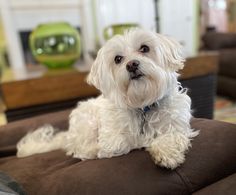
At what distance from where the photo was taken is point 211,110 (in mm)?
1852

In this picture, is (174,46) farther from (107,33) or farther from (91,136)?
(107,33)

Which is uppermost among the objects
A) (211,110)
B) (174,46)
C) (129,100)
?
(174,46)

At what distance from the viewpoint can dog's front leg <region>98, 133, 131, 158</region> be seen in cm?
89

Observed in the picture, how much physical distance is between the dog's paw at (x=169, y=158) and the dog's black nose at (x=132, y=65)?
247 mm

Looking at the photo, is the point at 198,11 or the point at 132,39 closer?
the point at 132,39

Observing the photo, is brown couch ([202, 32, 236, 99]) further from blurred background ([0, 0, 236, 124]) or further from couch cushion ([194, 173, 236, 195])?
couch cushion ([194, 173, 236, 195])

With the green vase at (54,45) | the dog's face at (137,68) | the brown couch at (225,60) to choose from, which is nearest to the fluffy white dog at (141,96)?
the dog's face at (137,68)

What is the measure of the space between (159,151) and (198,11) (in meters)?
4.17

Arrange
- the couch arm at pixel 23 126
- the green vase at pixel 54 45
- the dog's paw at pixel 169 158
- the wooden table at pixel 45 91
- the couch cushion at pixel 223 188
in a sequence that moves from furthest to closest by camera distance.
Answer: the green vase at pixel 54 45, the wooden table at pixel 45 91, the couch arm at pixel 23 126, the dog's paw at pixel 169 158, the couch cushion at pixel 223 188

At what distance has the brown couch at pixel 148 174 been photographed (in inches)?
28.2

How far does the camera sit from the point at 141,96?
870mm

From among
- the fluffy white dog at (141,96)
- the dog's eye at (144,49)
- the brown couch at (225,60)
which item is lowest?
the brown couch at (225,60)

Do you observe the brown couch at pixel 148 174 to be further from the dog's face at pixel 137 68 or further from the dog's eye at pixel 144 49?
the dog's eye at pixel 144 49

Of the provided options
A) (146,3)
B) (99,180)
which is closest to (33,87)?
(99,180)
